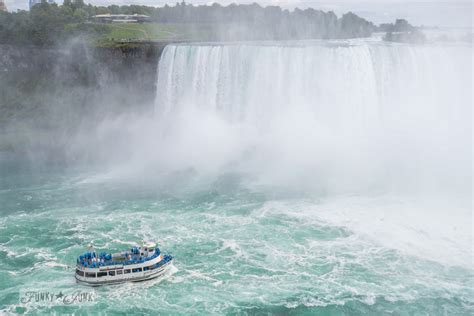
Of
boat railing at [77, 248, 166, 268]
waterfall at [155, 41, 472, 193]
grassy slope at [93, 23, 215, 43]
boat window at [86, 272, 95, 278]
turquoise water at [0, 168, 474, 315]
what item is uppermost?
grassy slope at [93, 23, 215, 43]

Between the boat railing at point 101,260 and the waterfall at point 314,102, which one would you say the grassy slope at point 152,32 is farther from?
the boat railing at point 101,260

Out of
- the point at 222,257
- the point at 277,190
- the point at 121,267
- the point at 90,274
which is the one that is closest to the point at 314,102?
the point at 277,190

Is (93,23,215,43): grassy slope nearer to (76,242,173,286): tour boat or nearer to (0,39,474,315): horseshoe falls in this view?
(0,39,474,315): horseshoe falls

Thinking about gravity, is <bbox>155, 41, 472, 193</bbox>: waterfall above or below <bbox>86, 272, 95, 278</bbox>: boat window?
above

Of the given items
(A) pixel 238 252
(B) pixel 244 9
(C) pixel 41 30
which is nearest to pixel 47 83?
(C) pixel 41 30

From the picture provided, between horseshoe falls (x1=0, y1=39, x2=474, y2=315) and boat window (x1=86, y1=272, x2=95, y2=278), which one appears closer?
boat window (x1=86, y1=272, x2=95, y2=278)

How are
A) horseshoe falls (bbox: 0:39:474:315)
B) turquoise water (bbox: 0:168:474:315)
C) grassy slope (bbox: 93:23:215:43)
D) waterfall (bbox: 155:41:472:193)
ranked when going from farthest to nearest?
grassy slope (bbox: 93:23:215:43) < waterfall (bbox: 155:41:472:193) < horseshoe falls (bbox: 0:39:474:315) < turquoise water (bbox: 0:168:474:315)

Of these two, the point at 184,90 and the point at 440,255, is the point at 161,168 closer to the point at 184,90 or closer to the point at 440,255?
the point at 184,90

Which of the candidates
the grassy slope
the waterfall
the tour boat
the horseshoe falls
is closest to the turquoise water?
the horseshoe falls
